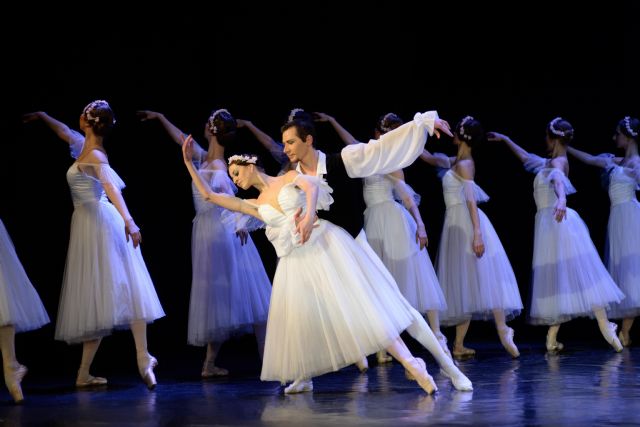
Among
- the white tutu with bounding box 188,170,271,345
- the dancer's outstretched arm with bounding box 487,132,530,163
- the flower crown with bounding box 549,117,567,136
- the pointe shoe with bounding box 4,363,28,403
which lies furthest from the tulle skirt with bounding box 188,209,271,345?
the flower crown with bounding box 549,117,567,136

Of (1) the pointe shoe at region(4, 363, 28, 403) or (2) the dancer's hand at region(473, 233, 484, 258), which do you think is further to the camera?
(2) the dancer's hand at region(473, 233, 484, 258)

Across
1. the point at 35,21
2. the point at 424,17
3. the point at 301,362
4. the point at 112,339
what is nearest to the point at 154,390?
the point at 301,362

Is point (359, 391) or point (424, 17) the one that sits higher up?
point (424, 17)

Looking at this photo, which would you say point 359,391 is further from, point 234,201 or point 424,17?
point 424,17

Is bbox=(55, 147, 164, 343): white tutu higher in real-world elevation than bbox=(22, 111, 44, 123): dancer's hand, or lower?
lower

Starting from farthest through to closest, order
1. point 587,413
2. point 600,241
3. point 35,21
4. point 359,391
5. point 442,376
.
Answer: point 600,241
point 35,21
point 442,376
point 359,391
point 587,413

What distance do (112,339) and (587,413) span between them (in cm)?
408

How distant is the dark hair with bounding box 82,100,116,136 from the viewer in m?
4.80

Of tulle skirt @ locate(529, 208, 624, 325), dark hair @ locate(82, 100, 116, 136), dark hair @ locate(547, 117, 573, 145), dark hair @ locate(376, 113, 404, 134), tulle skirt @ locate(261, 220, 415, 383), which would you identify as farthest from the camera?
dark hair @ locate(547, 117, 573, 145)

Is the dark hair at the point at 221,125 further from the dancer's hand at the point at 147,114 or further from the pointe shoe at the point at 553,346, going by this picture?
the pointe shoe at the point at 553,346

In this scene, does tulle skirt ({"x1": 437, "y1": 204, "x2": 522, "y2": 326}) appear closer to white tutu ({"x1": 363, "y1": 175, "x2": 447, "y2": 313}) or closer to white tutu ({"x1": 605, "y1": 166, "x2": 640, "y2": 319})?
white tutu ({"x1": 363, "y1": 175, "x2": 447, "y2": 313})

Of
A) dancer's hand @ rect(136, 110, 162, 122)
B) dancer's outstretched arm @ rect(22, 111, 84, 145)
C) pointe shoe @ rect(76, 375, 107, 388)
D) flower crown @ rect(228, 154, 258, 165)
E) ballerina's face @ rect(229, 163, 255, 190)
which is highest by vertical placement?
dancer's hand @ rect(136, 110, 162, 122)

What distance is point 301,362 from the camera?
3941mm

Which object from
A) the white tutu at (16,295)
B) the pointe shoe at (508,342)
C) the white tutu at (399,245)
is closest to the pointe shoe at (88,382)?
the white tutu at (16,295)
